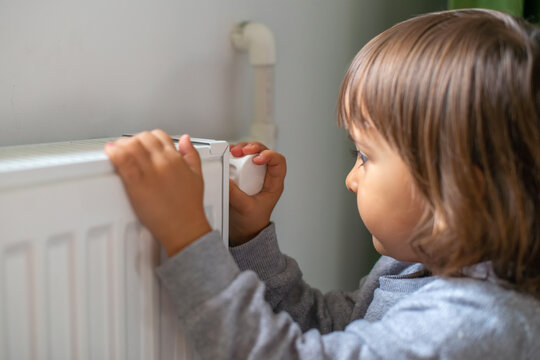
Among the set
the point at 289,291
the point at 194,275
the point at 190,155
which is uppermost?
the point at 190,155

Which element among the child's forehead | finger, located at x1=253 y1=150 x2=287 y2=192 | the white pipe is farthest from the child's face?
the white pipe

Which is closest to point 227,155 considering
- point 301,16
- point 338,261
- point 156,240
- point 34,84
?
point 156,240

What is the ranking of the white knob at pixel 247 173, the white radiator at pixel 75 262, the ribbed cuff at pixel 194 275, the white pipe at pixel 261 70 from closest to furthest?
the white radiator at pixel 75 262
the ribbed cuff at pixel 194 275
the white knob at pixel 247 173
the white pipe at pixel 261 70

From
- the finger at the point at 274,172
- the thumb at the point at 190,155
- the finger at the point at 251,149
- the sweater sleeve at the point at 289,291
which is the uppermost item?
the thumb at the point at 190,155

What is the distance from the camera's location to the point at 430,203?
0.62 metres

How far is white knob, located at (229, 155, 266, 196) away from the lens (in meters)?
0.71

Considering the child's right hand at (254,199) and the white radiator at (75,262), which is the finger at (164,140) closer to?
the white radiator at (75,262)

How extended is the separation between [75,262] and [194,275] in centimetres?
12

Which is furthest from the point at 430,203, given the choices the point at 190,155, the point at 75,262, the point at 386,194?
the point at 75,262

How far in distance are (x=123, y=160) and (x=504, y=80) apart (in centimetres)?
39

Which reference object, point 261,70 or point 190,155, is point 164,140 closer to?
point 190,155

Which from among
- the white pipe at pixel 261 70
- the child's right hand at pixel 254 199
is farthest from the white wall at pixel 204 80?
the child's right hand at pixel 254 199

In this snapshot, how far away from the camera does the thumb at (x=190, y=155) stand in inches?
23.0

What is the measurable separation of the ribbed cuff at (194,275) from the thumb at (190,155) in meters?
0.07
